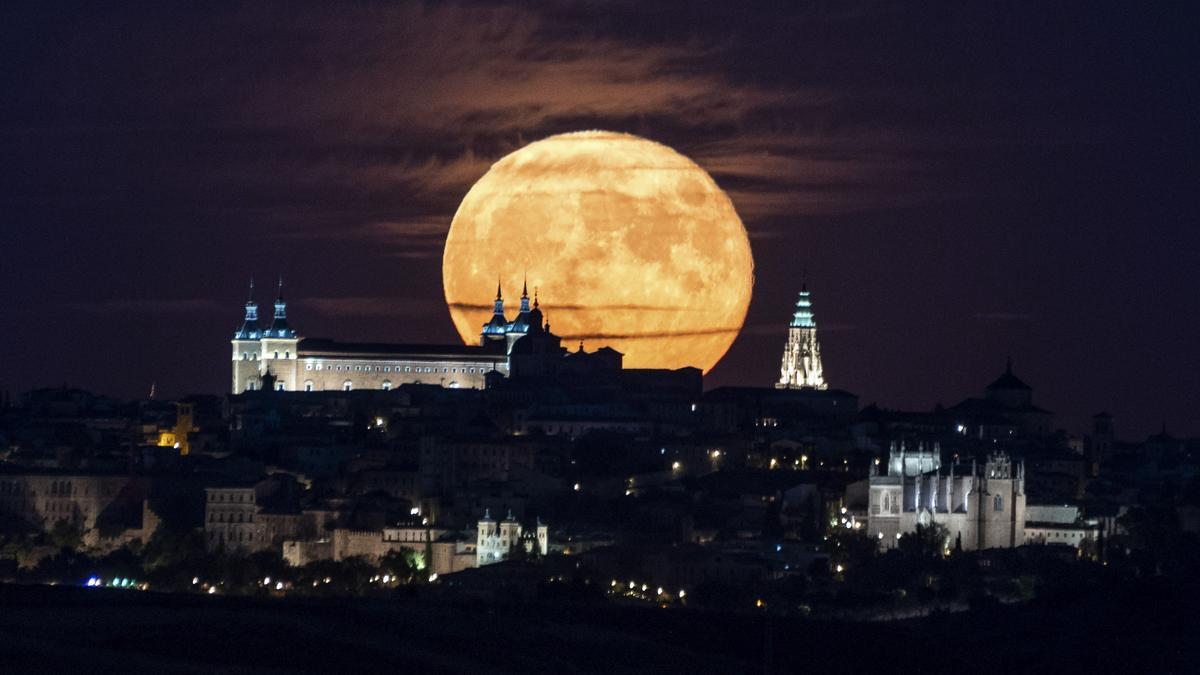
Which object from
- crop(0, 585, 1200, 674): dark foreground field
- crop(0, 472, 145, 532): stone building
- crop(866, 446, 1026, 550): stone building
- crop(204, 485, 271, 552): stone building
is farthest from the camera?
crop(0, 472, 145, 532): stone building

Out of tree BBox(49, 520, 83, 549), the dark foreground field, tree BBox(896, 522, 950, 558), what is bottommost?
the dark foreground field

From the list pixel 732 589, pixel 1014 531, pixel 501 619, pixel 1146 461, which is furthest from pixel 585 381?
pixel 501 619

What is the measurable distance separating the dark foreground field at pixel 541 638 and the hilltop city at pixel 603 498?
25.4 feet

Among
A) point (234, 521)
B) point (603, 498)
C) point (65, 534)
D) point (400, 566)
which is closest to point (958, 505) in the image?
point (603, 498)

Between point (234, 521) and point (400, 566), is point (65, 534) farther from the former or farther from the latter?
point (400, 566)

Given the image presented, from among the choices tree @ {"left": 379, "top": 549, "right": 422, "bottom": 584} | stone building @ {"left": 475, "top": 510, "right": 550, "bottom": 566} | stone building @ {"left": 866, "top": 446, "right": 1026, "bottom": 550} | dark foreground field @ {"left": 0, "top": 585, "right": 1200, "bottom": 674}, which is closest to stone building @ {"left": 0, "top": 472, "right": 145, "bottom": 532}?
tree @ {"left": 379, "top": 549, "right": 422, "bottom": 584}

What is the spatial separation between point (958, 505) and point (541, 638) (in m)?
41.7

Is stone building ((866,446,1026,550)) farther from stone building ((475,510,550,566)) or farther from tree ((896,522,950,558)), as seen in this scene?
stone building ((475,510,550,566))

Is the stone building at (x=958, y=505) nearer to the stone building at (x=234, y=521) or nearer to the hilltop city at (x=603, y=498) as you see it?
the hilltop city at (x=603, y=498)

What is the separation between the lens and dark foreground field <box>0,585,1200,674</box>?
10594 centimetres

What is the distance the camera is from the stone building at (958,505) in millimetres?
152500

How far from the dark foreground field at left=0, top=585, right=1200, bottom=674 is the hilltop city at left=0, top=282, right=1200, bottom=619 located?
7.73 metres

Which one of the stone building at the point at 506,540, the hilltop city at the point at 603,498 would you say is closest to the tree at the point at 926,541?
the hilltop city at the point at 603,498

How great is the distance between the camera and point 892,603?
132875mm
